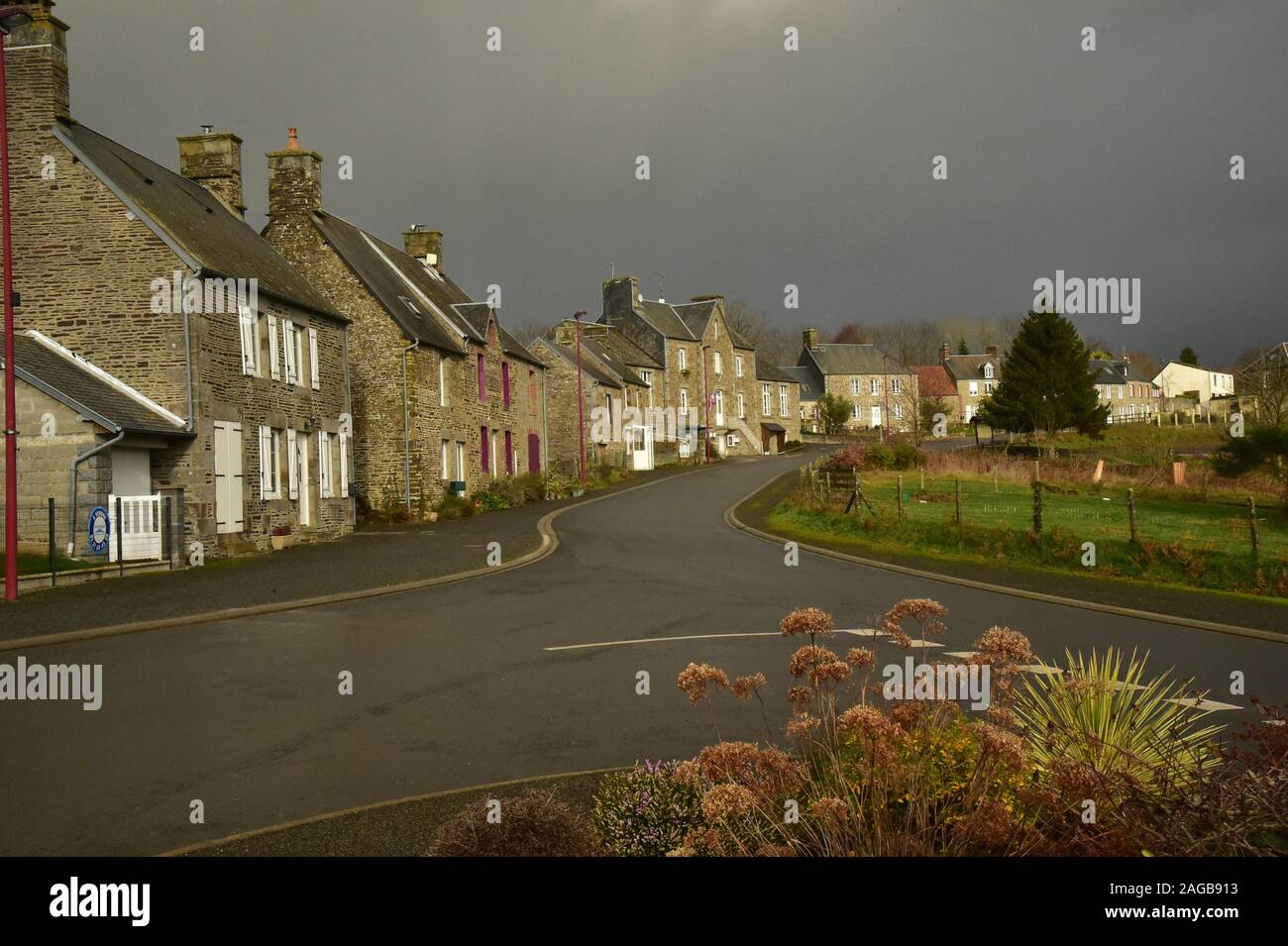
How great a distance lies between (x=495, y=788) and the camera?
6641 millimetres

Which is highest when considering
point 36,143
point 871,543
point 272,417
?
point 36,143

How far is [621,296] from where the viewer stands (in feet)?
242

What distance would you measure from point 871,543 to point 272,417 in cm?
1562

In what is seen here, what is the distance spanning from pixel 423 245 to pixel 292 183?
11684mm

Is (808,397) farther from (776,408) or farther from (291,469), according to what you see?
(291,469)

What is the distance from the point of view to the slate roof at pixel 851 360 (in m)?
105

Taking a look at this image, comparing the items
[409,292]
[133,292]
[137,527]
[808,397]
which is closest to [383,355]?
[409,292]

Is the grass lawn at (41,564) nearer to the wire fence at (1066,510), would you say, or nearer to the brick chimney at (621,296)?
the wire fence at (1066,510)

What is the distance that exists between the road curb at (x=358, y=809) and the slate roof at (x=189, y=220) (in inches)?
772

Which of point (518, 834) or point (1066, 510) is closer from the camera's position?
point (518, 834)

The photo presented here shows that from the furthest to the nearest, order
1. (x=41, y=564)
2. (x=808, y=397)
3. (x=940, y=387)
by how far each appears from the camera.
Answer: (x=940, y=387)
(x=808, y=397)
(x=41, y=564)
